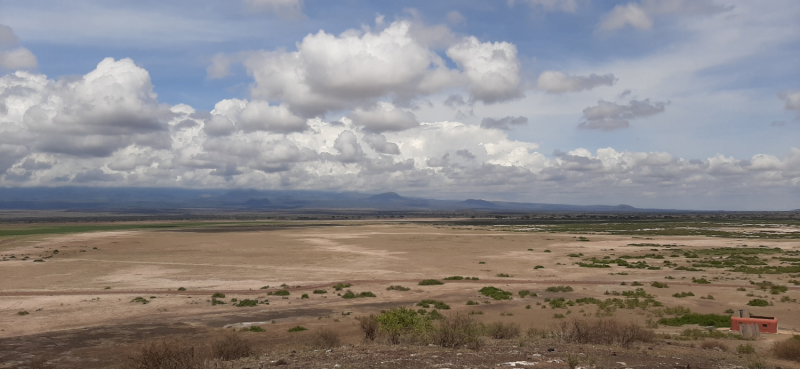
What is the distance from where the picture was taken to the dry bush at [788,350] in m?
16.3

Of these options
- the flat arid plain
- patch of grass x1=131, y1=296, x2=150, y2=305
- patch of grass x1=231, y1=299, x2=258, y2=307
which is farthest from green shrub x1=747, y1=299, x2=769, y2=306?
patch of grass x1=131, y1=296, x2=150, y2=305

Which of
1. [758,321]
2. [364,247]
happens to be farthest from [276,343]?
[364,247]

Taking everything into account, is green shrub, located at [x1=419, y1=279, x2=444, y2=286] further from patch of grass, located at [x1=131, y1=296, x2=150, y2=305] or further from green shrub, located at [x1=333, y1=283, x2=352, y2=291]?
patch of grass, located at [x1=131, y1=296, x2=150, y2=305]

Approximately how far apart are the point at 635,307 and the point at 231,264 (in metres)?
41.9

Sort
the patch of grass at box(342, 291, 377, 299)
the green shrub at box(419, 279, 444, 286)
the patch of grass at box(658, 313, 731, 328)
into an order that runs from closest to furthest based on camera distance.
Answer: the patch of grass at box(658, 313, 731, 328), the patch of grass at box(342, 291, 377, 299), the green shrub at box(419, 279, 444, 286)

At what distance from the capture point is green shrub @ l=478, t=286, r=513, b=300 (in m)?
33.0

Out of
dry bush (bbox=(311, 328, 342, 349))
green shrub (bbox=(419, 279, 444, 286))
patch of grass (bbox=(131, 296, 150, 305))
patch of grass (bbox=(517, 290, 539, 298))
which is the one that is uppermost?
dry bush (bbox=(311, 328, 342, 349))

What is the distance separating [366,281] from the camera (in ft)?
137

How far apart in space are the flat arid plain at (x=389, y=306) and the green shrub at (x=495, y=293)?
14.7 inches

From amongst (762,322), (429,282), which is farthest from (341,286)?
(762,322)

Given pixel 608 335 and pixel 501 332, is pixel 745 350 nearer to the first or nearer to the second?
pixel 608 335

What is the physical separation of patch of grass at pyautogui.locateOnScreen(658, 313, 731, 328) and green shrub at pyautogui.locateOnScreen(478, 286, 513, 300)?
1030 centimetres

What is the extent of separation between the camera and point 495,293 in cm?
3419

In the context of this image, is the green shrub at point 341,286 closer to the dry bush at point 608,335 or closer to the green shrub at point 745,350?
the dry bush at point 608,335
